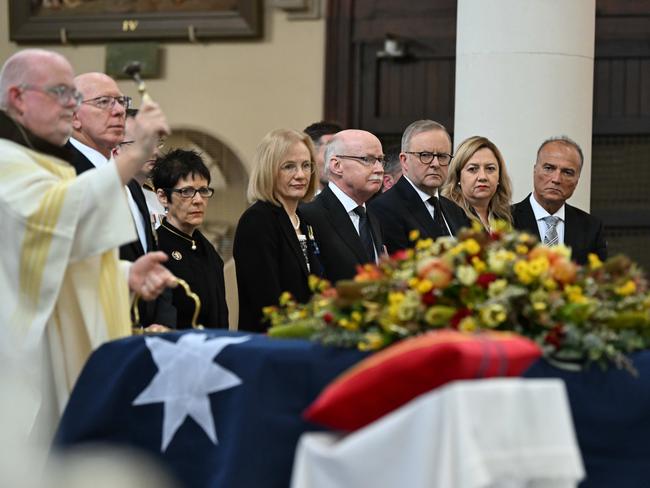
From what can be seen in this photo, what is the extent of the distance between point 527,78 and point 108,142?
421 cm

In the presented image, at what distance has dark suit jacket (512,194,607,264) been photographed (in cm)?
792

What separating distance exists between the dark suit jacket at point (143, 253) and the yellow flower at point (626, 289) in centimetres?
207

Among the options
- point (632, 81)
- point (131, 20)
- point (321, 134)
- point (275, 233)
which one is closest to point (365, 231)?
point (275, 233)

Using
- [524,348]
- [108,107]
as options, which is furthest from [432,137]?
[524,348]

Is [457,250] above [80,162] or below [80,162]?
below

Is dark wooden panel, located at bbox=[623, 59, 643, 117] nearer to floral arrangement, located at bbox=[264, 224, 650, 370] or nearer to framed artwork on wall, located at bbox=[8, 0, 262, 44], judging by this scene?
framed artwork on wall, located at bbox=[8, 0, 262, 44]

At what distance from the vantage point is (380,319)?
4320mm

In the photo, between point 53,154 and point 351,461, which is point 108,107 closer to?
point 53,154

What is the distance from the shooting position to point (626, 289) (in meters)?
4.51

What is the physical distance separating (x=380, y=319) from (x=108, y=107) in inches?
84.5

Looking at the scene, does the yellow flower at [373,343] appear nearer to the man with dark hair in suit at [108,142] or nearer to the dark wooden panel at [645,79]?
the man with dark hair in suit at [108,142]

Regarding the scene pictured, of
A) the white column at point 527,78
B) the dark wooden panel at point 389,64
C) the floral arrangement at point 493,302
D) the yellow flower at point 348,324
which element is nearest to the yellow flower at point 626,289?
the floral arrangement at point 493,302

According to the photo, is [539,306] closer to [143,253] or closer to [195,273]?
[143,253]

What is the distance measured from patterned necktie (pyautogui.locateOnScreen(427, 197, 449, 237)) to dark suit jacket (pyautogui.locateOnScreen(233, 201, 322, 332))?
1104mm
